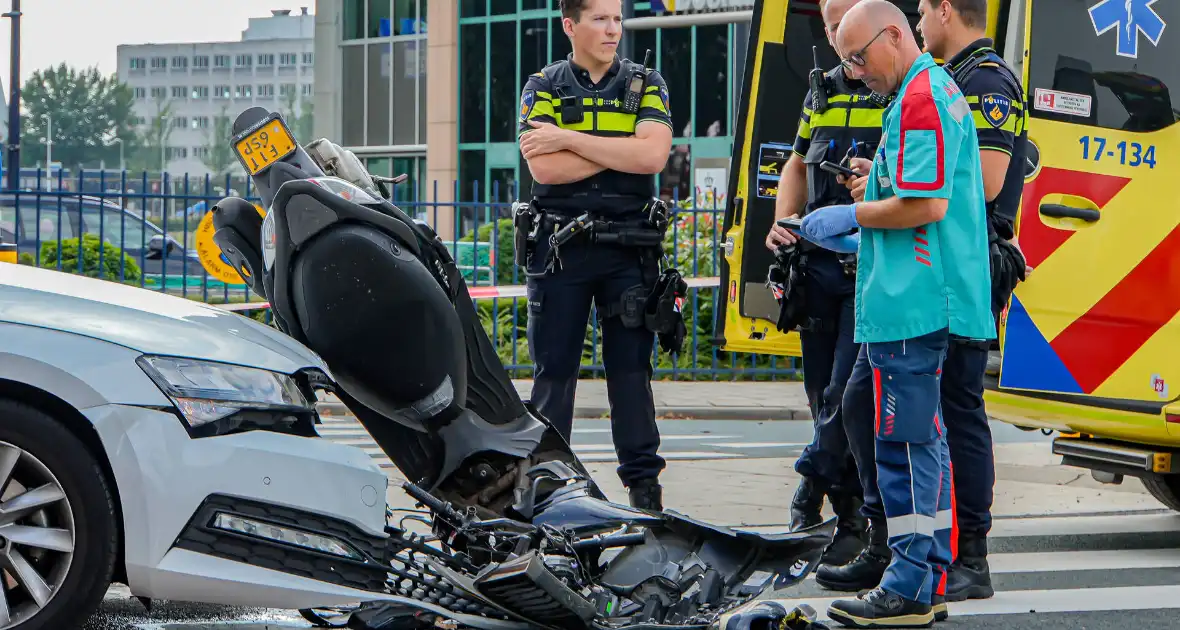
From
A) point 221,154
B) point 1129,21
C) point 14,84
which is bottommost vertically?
point 1129,21

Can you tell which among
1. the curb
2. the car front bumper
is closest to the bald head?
the car front bumper

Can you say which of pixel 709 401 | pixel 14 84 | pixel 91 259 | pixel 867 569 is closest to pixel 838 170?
pixel 867 569

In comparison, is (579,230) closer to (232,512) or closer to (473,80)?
(232,512)

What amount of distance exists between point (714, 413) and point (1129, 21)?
18.4 feet

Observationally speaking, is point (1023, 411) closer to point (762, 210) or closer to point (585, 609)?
point (762, 210)

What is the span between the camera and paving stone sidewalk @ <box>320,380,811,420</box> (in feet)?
35.3

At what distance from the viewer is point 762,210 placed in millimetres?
6234

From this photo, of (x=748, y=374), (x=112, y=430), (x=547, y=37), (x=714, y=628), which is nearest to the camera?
(x=112, y=430)

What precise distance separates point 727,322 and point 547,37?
2536 cm

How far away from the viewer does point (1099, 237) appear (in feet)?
18.2

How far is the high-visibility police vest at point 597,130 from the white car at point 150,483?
204 cm

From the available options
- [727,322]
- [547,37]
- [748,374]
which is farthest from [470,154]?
[727,322]

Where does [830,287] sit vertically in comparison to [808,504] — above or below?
above

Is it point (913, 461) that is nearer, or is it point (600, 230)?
point (913, 461)
